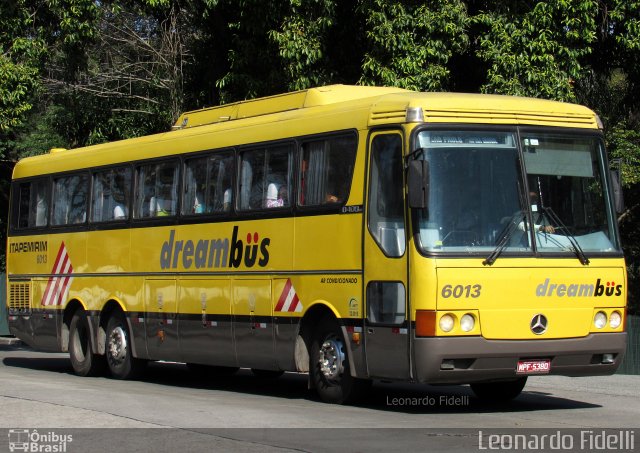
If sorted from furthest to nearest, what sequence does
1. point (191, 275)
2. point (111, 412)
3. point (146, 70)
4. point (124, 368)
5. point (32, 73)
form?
point (146, 70) → point (32, 73) → point (124, 368) → point (191, 275) → point (111, 412)

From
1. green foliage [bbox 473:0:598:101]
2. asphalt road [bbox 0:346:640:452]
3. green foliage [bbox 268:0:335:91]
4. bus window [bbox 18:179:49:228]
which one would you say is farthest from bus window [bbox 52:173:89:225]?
green foliage [bbox 473:0:598:101]

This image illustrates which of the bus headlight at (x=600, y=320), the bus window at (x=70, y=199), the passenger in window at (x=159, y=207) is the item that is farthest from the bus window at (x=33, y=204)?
the bus headlight at (x=600, y=320)

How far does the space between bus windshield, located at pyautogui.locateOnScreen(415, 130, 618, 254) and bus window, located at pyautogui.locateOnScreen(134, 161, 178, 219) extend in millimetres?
5512

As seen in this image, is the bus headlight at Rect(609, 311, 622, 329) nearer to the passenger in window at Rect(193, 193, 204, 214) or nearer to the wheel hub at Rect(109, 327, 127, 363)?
the passenger in window at Rect(193, 193, 204, 214)

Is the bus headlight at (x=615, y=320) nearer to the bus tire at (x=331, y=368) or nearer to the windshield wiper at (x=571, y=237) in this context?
the windshield wiper at (x=571, y=237)

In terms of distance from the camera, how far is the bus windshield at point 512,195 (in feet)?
41.0

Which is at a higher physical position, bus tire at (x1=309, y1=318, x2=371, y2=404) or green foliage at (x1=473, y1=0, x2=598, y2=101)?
green foliage at (x1=473, y1=0, x2=598, y2=101)

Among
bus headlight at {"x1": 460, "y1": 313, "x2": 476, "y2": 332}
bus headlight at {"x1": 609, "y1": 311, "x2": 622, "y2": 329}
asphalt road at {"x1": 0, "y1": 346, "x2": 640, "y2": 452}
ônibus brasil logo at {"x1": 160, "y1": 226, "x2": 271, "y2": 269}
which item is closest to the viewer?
asphalt road at {"x1": 0, "y1": 346, "x2": 640, "y2": 452}

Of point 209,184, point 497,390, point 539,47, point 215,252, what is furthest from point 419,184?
point 539,47

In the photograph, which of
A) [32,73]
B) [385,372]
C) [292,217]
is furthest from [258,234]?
[32,73]

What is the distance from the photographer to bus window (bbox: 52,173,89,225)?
766 inches

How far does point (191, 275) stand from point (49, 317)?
4.57 meters

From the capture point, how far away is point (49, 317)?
20109 millimetres

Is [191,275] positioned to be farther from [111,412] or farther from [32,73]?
[32,73]
